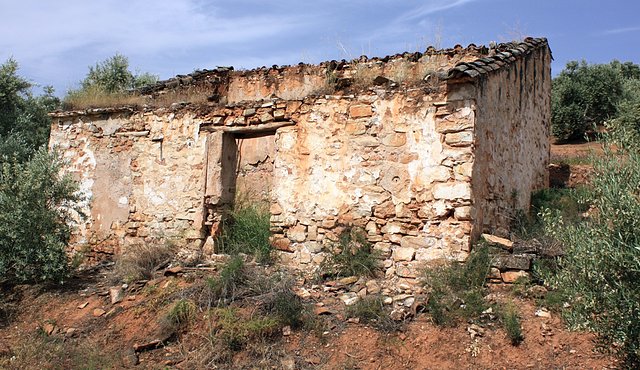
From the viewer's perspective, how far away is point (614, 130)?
5.26 meters

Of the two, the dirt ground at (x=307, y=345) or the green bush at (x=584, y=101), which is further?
the green bush at (x=584, y=101)

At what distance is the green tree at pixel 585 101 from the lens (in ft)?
57.5

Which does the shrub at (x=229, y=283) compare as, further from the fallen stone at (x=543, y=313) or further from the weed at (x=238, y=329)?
the fallen stone at (x=543, y=313)

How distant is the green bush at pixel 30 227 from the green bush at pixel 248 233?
247 cm

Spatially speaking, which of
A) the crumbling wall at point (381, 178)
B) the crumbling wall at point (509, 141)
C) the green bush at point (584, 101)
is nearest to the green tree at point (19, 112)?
the crumbling wall at point (381, 178)

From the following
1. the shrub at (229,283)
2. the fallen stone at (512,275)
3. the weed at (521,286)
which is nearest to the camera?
the weed at (521,286)

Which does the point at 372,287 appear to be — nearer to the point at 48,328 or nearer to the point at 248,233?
the point at 248,233

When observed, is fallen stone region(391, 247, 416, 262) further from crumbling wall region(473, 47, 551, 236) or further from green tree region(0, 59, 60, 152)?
green tree region(0, 59, 60, 152)

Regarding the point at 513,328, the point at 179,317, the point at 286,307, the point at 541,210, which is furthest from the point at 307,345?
the point at 541,210

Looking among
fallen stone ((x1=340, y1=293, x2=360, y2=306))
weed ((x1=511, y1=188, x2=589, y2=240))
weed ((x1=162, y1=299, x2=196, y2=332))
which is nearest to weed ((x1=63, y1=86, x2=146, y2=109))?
weed ((x1=162, y1=299, x2=196, y2=332))

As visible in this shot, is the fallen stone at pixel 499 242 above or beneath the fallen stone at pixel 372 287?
above

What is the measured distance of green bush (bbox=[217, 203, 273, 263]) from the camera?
8.47m

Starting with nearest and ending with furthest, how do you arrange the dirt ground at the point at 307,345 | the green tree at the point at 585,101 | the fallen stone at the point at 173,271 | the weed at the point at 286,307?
the dirt ground at the point at 307,345, the weed at the point at 286,307, the fallen stone at the point at 173,271, the green tree at the point at 585,101

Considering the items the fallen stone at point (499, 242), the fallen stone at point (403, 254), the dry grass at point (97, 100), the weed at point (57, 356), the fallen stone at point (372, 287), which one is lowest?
the weed at point (57, 356)
